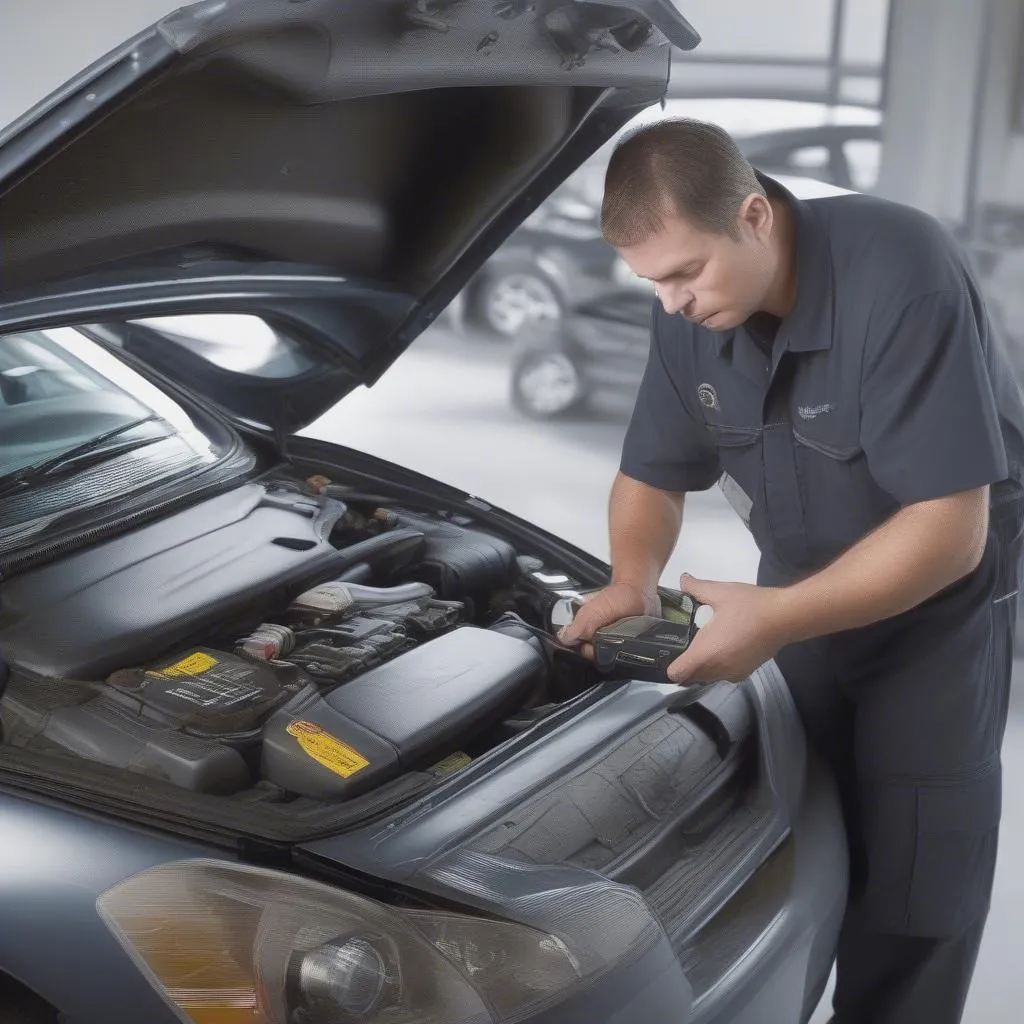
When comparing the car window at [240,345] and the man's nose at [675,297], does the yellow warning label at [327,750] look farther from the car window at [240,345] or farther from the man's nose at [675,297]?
the car window at [240,345]

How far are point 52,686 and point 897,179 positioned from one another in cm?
439

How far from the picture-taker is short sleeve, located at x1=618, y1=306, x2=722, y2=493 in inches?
79.6

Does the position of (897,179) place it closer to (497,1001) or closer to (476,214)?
(476,214)

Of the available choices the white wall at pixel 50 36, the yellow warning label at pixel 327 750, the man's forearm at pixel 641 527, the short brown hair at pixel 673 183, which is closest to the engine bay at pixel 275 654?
the yellow warning label at pixel 327 750

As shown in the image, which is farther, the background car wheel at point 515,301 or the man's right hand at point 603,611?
the background car wheel at point 515,301

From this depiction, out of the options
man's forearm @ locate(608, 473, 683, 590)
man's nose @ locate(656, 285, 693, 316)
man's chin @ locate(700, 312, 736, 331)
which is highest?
man's nose @ locate(656, 285, 693, 316)

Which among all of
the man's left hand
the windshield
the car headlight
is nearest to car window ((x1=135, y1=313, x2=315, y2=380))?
the windshield

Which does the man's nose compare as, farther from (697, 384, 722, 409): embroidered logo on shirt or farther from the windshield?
the windshield

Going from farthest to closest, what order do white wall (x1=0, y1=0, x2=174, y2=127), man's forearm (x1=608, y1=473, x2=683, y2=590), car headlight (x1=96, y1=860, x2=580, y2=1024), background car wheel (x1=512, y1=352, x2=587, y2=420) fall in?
white wall (x1=0, y1=0, x2=174, y2=127)
background car wheel (x1=512, y1=352, x2=587, y2=420)
man's forearm (x1=608, y1=473, x2=683, y2=590)
car headlight (x1=96, y1=860, x2=580, y2=1024)

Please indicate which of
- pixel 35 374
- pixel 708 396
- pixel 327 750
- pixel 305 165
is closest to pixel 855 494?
pixel 708 396

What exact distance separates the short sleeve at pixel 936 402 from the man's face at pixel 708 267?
177mm

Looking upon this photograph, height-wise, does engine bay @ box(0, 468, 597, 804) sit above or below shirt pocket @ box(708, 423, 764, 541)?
below

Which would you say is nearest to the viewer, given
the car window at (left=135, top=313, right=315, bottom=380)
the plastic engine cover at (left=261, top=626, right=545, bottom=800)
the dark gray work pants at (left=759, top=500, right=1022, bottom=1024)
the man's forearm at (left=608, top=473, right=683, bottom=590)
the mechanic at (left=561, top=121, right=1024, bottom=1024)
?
the plastic engine cover at (left=261, top=626, right=545, bottom=800)

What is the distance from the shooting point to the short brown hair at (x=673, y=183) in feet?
5.23
